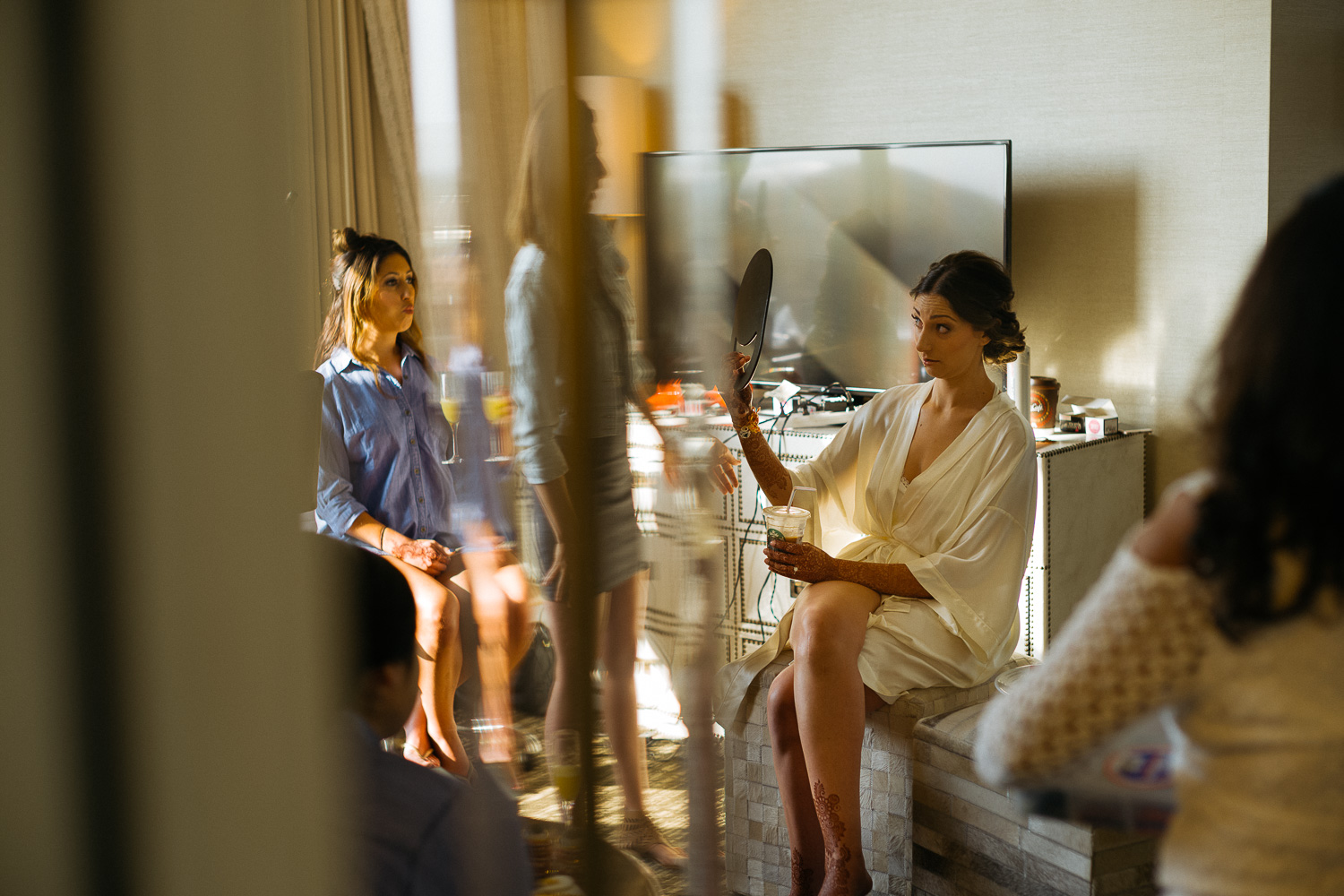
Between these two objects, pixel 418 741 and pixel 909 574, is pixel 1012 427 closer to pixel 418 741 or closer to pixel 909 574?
pixel 909 574

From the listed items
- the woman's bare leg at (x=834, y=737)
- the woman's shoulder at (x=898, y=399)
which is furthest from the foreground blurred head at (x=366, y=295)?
the woman's shoulder at (x=898, y=399)

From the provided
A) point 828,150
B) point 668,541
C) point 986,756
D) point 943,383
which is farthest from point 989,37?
point 668,541

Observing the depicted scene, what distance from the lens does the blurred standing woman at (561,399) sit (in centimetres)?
35

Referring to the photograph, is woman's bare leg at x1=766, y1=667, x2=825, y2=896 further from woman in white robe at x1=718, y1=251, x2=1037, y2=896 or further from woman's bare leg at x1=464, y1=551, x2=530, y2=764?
woman's bare leg at x1=464, y1=551, x2=530, y2=764

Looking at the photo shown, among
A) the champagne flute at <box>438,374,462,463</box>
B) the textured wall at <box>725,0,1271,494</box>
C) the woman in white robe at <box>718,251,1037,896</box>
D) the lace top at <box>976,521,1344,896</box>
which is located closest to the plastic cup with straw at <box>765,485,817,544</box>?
the woman in white robe at <box>718,251,1037,896</box>

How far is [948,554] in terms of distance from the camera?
6.02 feet

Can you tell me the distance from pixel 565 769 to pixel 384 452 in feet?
0.42

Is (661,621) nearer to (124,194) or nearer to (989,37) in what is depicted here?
(124,194)

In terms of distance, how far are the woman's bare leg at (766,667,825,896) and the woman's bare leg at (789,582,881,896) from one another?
5 centimetres

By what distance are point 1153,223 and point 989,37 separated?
0.71 metres

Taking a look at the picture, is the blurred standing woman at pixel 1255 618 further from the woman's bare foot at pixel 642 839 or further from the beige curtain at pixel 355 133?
the beige curtain at pixel 355 133

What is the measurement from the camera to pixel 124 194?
32 cm

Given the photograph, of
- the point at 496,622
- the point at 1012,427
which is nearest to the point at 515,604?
the point at 496,622

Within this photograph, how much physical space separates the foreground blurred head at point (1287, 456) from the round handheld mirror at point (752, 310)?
1131mm
